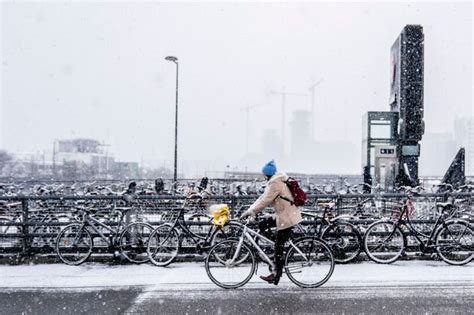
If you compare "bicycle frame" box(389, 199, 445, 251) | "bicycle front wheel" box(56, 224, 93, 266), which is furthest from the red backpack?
"bicycle front wheel" box(56, 224, 93, 266)

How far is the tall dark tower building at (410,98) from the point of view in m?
17.8

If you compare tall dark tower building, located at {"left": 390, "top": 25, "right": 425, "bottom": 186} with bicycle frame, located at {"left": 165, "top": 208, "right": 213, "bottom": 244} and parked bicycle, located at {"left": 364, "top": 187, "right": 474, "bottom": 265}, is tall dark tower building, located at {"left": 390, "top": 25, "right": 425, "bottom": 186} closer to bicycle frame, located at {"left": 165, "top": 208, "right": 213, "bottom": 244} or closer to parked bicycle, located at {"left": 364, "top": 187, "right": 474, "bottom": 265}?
parked bicycle, located at {"left": 364, "top": 187, "right": 474, "bottom": 265}

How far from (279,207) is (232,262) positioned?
1.05m

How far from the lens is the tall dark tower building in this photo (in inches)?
703

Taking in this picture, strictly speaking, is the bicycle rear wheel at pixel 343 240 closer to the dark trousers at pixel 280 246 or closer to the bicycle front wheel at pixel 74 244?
the dark trousers at pixel 280 246

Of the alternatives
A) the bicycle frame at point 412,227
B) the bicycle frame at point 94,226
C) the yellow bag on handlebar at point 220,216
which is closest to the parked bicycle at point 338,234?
the bicycle frame at point 412,227

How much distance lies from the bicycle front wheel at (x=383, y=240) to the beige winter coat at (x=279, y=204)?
2.31 m

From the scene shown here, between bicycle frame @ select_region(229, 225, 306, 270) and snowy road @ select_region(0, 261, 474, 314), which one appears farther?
bicycle frame @ select_region(229, 225, 306, 270)

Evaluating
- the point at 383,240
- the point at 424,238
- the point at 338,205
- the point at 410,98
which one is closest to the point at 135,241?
the point at 338,205

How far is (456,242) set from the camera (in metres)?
7.94

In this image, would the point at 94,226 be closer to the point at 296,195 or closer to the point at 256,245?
the point at 256,245

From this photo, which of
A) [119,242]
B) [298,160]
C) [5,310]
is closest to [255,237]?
[119,242]

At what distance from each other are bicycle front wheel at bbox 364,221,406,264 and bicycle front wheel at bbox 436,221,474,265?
64 centimetres

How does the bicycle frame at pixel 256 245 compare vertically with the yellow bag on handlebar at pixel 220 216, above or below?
below
